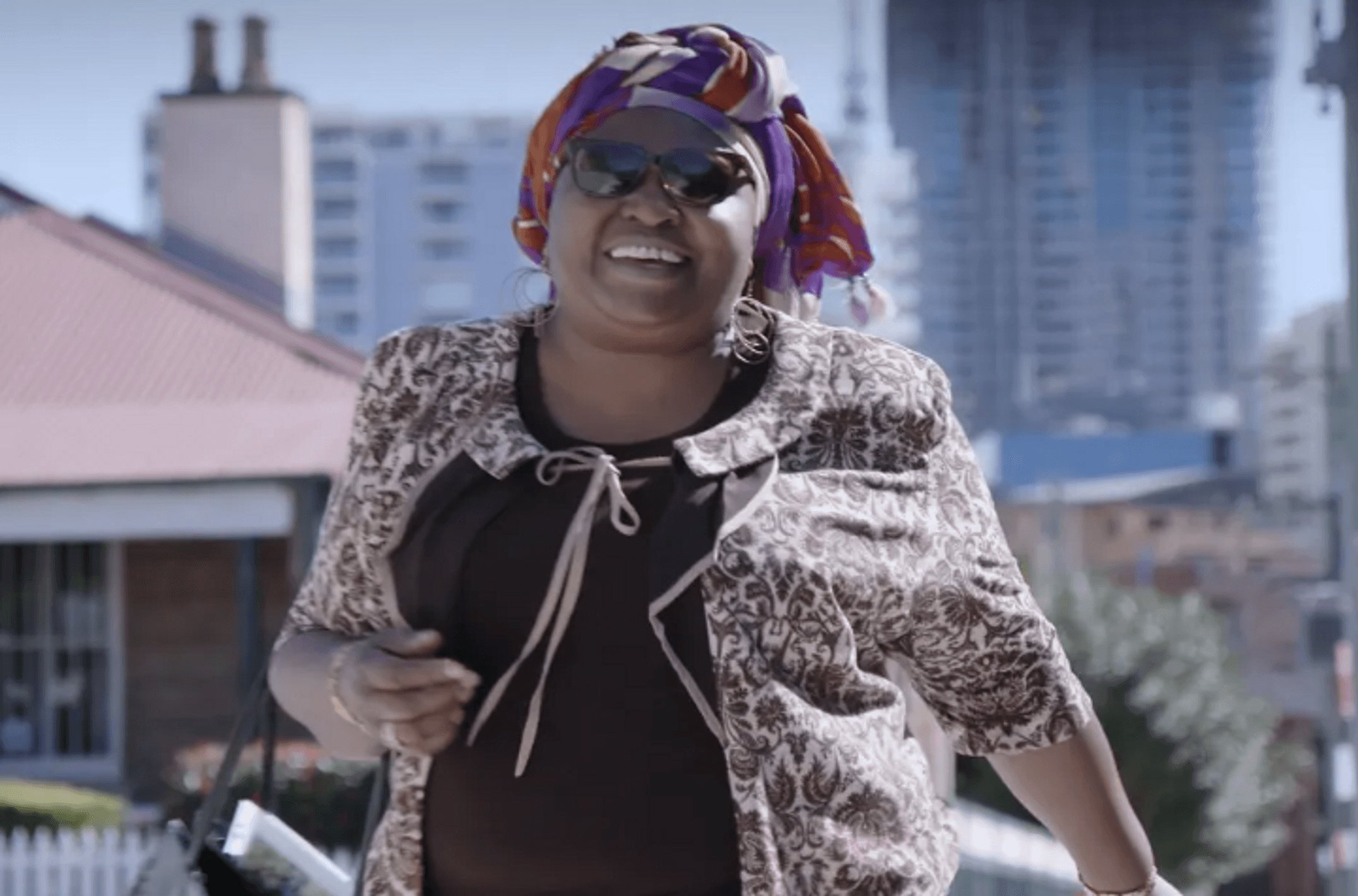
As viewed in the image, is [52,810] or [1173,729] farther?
[1173,729]

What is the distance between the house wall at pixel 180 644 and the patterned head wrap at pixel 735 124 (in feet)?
40.2

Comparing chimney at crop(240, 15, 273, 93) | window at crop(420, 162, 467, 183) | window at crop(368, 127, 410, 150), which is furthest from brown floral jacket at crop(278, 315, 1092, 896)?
window at crop(368, 127, 410, 150)

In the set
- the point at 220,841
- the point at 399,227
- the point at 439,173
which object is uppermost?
the point at 439,173

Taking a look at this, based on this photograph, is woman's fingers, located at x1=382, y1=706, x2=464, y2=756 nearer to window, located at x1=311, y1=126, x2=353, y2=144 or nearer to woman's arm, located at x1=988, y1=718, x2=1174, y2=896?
woman's arm, located at x1=988, y1=718, x2=1174, y2=896

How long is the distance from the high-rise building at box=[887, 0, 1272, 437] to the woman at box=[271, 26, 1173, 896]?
155 meters

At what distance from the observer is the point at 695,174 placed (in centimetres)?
223

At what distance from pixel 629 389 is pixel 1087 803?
26.2 inches

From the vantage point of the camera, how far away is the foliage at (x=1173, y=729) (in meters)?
26.1

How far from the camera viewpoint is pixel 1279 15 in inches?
6993

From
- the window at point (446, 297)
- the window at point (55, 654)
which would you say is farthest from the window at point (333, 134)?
the window at point (55, 654)

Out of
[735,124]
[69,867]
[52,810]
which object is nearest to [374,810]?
[735,124]

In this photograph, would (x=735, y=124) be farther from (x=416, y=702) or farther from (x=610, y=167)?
(x=416, y=702)

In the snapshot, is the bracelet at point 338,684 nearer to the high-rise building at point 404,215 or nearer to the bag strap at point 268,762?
the bag strap at point 268,762

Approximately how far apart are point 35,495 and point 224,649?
1661 mm
